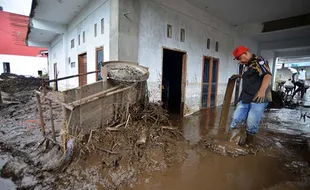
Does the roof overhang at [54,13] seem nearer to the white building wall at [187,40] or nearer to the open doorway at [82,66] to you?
the open doorway at [82,66]

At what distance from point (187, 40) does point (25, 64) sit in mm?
18929

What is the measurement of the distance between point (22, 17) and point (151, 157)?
698 inches

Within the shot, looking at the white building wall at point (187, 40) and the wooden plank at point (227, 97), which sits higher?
the white building wall at point (187, 40)

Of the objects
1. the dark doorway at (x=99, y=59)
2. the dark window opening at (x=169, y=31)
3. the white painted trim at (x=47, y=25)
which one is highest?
the white painted trim at (x=47, y=25)

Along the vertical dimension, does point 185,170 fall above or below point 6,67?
below

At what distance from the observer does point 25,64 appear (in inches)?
666

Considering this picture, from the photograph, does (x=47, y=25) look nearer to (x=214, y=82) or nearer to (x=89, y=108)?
(x=89, y=108)

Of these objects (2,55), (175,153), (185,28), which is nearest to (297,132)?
(175,153)

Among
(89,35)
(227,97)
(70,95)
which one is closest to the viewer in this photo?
(70,95)

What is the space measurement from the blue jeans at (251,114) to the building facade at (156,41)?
2.17 meters

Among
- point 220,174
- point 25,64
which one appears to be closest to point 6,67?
point 25,64

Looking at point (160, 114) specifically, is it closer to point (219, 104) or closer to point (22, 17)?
point (219, 104)

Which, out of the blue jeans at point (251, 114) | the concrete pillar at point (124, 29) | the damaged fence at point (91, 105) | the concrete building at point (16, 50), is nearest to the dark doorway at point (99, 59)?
the concrete pillar at point (124, 29)

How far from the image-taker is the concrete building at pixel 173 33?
3.73 metres
